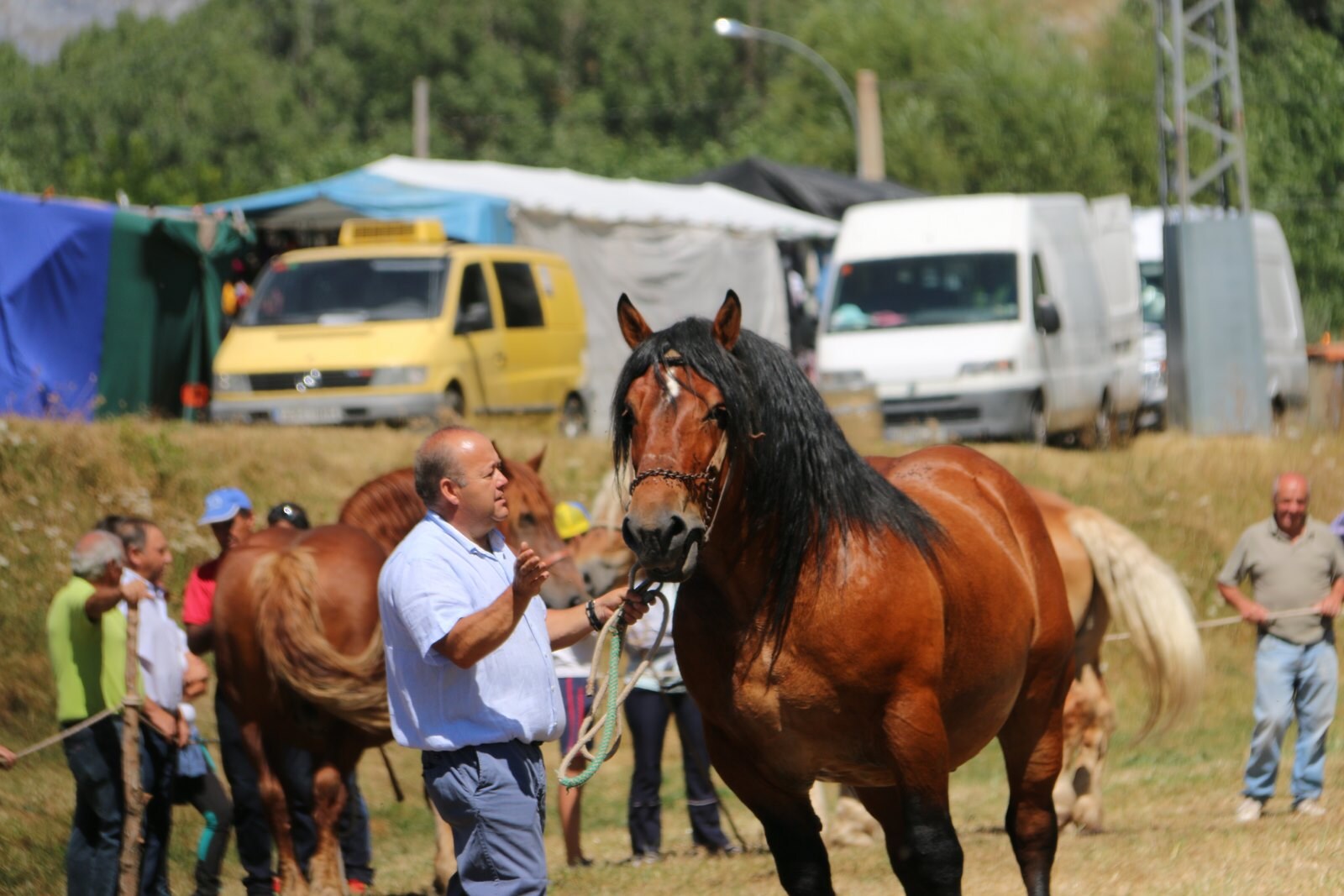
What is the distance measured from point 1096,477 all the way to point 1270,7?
29.2m

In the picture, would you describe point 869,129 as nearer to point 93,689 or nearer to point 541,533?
point 541,533

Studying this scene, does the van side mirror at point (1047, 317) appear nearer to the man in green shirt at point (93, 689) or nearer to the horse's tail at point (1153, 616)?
the horse's tail at point (1153, 616)

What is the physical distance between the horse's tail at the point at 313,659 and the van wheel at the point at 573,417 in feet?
34.8

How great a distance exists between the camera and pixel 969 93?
47094 mm

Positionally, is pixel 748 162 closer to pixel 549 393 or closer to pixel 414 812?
pixel 549 393

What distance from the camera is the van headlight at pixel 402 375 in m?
16.6

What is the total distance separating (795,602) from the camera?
537 cm

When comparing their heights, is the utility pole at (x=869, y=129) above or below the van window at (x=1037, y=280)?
above

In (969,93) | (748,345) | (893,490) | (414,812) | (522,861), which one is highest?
(969,93)

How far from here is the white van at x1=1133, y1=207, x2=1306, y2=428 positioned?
20.7 meters

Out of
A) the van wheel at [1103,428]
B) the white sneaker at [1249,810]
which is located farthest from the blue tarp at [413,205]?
the white sneaker at [1249,810]

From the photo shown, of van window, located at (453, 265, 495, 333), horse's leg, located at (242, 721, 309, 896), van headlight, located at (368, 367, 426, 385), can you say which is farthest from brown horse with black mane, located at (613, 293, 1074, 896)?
van window, located at (453, 265, 495, 333)

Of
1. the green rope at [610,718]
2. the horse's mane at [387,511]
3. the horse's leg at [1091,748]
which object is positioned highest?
the horse's mane at [387,511]

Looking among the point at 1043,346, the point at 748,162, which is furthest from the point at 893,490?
the point at 748,162
